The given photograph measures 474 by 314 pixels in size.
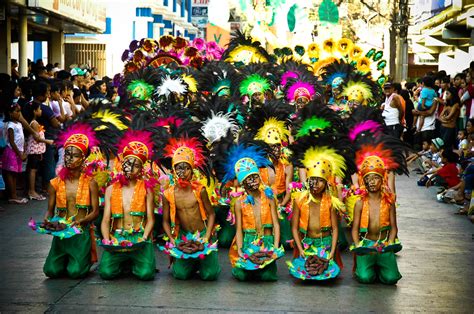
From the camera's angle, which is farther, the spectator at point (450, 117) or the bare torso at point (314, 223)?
the spectator at point (450, 117)

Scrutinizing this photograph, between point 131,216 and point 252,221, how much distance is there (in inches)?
43.8

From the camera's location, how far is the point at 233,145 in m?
9.27

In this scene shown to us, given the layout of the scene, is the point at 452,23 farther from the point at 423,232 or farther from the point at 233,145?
the point at 233,145

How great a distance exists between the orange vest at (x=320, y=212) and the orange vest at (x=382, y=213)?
0.30 meters

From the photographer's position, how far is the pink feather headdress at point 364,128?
33.3 ft

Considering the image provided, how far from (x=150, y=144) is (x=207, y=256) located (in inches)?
46.8

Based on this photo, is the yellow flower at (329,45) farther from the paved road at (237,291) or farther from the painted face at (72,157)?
the painted face at (72,157)

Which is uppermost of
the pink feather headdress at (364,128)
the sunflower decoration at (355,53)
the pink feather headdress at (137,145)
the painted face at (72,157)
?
the sunflower decoration at (355,53)

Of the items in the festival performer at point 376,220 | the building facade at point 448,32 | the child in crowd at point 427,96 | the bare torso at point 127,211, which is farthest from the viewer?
the building facade at point 448,32

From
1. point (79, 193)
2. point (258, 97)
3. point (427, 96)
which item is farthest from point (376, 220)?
point (427, 96)

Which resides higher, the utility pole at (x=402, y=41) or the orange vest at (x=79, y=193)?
the utility pole at (x=402, y=41)

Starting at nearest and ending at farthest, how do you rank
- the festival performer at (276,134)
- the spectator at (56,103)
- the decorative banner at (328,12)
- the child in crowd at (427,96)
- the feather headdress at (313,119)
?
1. the feather headdress at (313,119)
2. the festival performer at (276,134)
3. the spectator at (56,103)
4. the child in crowd at (427,96)
5. the decorative banner at (328,12)

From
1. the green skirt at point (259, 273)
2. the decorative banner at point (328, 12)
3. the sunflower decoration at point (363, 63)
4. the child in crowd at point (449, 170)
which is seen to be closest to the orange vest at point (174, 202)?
the green skirt at point (259, 273)

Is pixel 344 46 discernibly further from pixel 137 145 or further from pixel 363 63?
pixel 137 145
